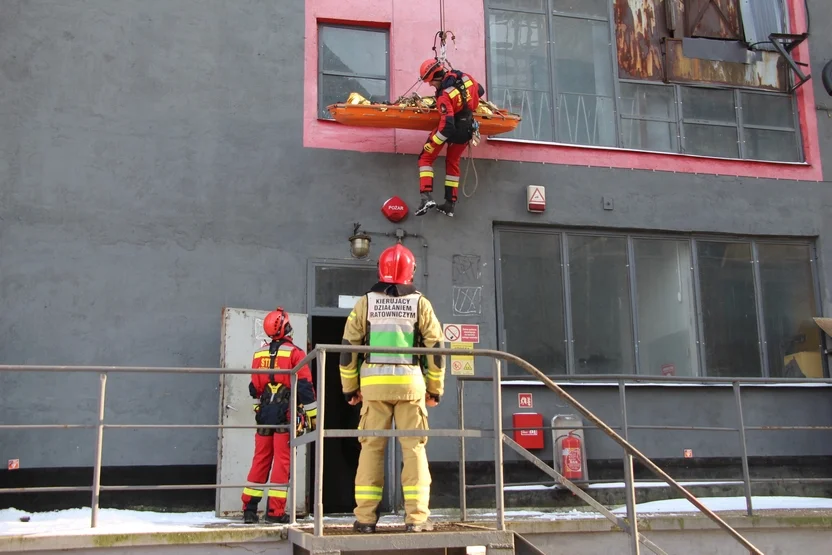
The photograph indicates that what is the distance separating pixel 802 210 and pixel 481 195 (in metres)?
4.30

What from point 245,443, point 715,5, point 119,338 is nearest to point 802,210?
point 715,5

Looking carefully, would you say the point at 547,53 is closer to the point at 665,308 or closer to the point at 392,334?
the point at 665,308

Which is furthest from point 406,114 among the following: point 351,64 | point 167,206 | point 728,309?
point 728,309

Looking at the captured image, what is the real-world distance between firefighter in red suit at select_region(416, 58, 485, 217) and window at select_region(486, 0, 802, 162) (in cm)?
113

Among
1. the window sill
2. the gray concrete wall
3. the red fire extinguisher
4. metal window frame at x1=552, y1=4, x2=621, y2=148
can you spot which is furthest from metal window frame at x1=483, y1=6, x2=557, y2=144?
the red fire extinguisher

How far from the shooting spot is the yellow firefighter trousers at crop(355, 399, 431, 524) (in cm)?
648

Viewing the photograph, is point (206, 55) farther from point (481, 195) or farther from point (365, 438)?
point (365, 438)

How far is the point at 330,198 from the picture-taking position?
10500 mm

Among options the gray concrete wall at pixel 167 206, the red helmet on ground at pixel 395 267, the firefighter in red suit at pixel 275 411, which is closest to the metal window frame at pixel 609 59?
the gray concrete wall at pixel 167 206

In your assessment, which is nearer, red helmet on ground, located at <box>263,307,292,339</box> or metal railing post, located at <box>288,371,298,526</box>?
metal railing post, located at <box>288,371,298,526</box>

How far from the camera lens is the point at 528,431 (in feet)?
33.7

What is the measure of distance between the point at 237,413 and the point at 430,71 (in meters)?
4.25

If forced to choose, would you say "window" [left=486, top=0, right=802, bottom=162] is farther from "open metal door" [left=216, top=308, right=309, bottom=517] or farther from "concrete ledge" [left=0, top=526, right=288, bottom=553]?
"concrete ledge" [left=0, top=526, right=288, bottom=553]

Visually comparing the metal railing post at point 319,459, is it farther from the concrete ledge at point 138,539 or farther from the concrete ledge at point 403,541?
the concrete ledge at point 138,539
